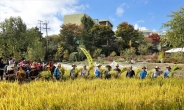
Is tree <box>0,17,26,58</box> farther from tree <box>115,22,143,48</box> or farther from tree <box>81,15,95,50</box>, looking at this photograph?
tree <box>115,22,143,48</box>

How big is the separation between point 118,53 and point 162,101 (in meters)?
44.3

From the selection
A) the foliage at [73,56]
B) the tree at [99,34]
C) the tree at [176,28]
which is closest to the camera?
the tree at [176,28]

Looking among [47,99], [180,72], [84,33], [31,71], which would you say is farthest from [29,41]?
[47,99]

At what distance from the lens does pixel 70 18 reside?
68188 millimetres

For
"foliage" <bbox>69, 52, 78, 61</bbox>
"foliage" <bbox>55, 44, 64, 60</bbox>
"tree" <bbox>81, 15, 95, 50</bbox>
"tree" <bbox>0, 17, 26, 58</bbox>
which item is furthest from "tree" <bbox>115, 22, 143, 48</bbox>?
"tree" <bbox>0, 17, 26, 58</bbox>

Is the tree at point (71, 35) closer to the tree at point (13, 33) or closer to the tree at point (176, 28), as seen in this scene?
the tree at point (13, 33)

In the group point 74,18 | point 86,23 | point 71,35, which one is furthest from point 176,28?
point 74,18

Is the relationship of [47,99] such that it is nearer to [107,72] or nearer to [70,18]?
[107,72]

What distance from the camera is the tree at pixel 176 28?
1316 cm

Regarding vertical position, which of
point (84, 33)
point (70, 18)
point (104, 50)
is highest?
point (70, 18)

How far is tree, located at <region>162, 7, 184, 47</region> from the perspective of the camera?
1316cm

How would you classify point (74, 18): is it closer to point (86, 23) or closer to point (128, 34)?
point (86, 23)

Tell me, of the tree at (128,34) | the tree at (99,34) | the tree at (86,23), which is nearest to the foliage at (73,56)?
the tree at (99,34)

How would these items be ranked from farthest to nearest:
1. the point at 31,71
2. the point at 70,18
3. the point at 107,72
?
1. the point at 70,18
2. the point at 31,71
3. the point at 107,72
